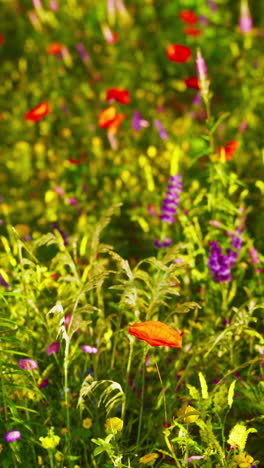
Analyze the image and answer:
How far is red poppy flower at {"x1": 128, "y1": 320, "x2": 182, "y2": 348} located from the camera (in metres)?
1.34

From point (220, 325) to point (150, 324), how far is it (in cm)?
64

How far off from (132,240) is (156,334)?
1368 millimetres

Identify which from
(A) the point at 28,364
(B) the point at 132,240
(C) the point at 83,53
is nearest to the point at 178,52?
(B) the point at 132,240

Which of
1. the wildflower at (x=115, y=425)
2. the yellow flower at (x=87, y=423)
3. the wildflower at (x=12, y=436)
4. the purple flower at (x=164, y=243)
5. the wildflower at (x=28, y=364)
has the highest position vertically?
the purple flower at (x=164, y=243)

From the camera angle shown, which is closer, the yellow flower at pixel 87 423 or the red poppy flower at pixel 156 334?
the red poppy flower at pixel 156 334

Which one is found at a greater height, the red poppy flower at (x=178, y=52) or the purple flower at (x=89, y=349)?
the red poppy flower at (x=178, y=52)

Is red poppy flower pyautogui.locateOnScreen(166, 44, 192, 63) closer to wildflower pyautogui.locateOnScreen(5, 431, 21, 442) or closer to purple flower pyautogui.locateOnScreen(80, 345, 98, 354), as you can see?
purple flower pyautogui.locateOnScreen(80, 345, 98, 354)

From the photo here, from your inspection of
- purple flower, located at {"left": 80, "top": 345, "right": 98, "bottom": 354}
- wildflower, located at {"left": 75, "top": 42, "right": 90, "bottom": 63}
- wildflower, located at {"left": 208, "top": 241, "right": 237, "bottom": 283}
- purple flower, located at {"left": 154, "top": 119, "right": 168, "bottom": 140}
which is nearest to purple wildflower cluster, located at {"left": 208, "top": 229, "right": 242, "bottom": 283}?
wildflower, located at {"left": 208, "top": 241, "right": 237, "bottom": 283}

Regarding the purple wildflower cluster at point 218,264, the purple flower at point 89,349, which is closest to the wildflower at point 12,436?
the purple flower at point 89,349

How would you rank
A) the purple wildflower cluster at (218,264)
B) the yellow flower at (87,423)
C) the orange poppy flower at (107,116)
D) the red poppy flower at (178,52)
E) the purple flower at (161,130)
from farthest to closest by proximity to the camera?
the purple flower at (161,130)
the red poppy flower at (178,52)
the orange poppy flower at (107,116)
the purple wildflower cluster at (218,264)
the yellow flower at (87,423)

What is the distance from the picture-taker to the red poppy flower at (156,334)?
1.34 m

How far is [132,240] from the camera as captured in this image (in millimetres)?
2707

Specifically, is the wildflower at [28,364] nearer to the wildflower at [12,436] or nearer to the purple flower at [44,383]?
the purple flower at [44,383]

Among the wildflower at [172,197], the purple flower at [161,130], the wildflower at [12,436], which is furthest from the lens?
the purple flower at [161,130]
